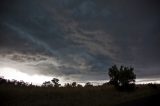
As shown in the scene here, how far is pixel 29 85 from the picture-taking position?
24.9m

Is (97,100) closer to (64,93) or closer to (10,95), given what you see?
(64,93)

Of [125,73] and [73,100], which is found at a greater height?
[125,73]

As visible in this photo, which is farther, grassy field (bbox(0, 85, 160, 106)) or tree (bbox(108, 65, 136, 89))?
tree (bbox(108, 65, 136, 89))

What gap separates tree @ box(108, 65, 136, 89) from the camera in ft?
Answer: 92.5

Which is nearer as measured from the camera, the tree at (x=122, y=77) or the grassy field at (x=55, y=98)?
the grassy field at (x=55, y=98)

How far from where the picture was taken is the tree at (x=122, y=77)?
28203mm

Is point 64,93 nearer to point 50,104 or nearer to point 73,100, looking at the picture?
point 73,100

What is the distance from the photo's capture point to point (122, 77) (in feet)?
94.9

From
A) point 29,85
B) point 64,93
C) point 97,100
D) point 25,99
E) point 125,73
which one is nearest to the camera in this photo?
point 25,99

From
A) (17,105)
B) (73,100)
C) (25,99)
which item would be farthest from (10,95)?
(73,100)

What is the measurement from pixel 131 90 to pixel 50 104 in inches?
482

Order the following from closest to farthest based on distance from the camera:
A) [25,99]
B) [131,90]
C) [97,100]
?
[25,99] < [97,100] < [131,90]

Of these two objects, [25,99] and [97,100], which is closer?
[25,99]

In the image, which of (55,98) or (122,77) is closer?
(55,98)
